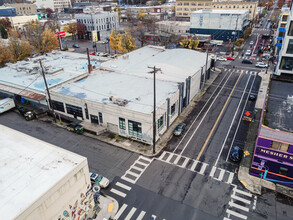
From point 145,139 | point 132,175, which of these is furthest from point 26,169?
point 145,139

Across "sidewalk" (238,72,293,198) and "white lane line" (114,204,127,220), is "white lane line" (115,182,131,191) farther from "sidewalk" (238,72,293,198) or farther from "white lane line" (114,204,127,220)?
"sidewalk" (238,72,293,198)

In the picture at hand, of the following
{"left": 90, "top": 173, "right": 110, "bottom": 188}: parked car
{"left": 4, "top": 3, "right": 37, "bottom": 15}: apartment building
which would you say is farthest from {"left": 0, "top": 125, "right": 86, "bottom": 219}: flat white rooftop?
{"left": 4, "top": 3, "right": 37, "bottom": 15}: apartment building

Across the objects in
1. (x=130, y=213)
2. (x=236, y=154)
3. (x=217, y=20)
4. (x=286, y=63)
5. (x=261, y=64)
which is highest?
(x=217, y=20)

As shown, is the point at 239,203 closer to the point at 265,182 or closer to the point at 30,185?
the point at 265,182

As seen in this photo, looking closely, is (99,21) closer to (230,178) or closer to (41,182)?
(230,178)

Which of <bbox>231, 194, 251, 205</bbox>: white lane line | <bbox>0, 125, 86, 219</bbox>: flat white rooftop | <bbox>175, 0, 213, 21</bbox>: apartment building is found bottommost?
<bbox>231, 194, 251, 205</bbox>: white lane line

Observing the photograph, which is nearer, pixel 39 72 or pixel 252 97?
pixel 252 97

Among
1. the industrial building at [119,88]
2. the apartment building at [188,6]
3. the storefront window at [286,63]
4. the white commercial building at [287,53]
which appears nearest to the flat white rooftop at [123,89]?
the industrial building at [119,88]

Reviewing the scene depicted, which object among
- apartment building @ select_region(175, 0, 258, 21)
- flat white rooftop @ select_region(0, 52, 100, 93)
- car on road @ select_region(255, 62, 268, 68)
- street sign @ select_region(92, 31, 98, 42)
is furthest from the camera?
apartment building @ select_region(175, 0, 258, 21)
